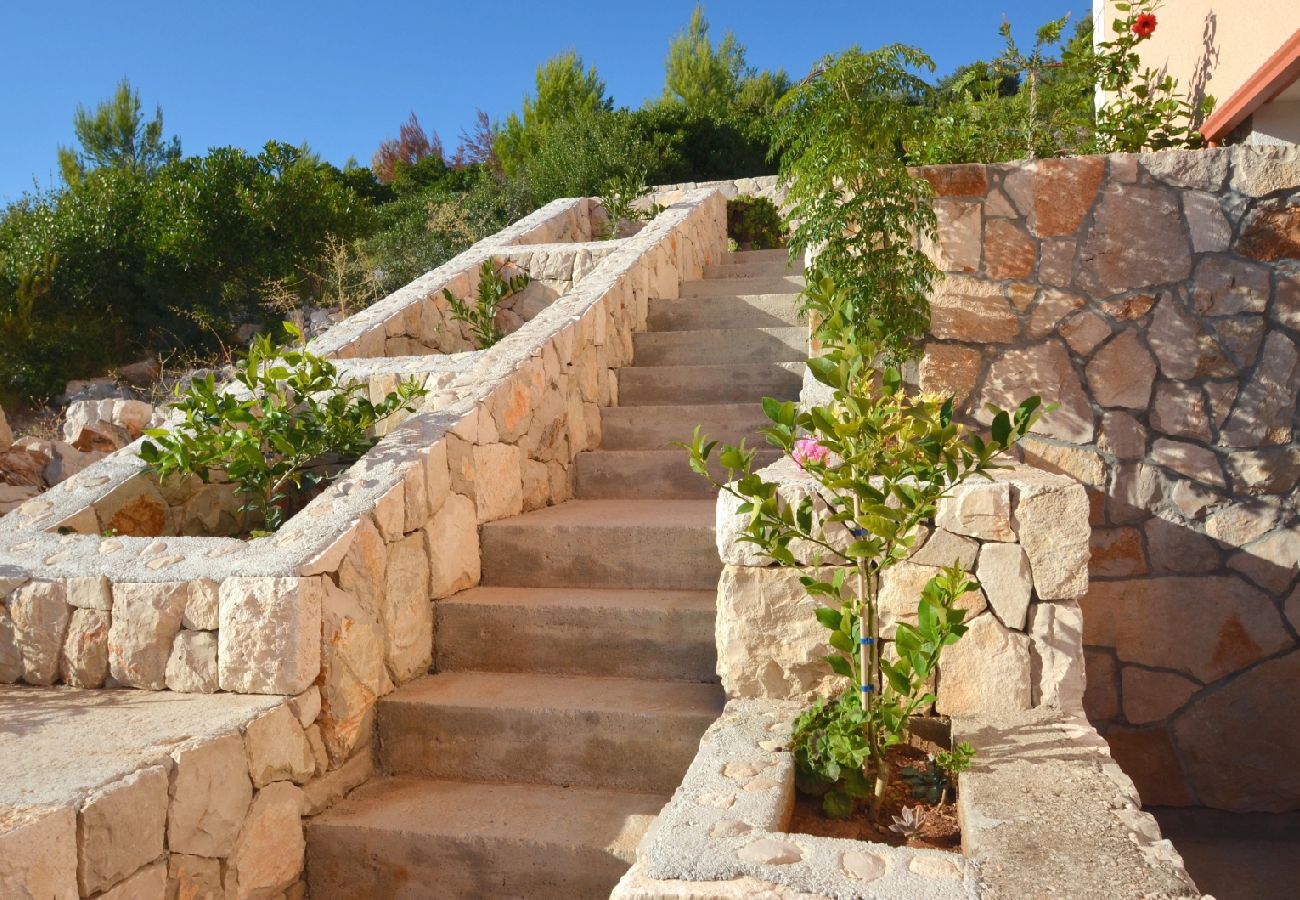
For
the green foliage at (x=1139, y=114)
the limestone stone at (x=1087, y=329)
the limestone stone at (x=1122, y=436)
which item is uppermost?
the green foliage at (x=1139, y=114)

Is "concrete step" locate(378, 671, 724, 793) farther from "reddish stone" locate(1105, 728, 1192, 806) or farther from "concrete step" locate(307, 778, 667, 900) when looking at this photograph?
"reddish stone" locate(1105, 728, 1192, 806)

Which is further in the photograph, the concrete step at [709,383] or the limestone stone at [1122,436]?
the concrete step at [709,383]

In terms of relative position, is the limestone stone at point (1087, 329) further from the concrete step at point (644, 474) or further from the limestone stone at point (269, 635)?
the limestone stone at point (269, 635)

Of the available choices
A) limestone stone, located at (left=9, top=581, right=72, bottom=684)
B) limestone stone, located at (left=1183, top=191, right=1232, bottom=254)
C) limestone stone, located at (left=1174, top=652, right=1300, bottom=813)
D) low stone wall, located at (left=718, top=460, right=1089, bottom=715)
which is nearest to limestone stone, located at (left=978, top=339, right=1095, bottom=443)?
limestone stone, located at (left=1183, top=191, right=1232, bottom=254)

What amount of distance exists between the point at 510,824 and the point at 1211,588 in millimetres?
3501

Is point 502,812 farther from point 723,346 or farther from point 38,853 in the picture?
point 723,346

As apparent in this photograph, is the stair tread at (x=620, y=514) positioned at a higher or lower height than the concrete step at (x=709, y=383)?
lower

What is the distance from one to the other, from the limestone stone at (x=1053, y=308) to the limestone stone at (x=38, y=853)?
4.11 metres

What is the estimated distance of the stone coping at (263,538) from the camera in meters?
3.13

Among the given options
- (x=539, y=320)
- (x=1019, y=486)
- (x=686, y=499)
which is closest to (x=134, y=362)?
(x=539, y=320)

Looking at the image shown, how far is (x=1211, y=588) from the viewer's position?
4.70 m

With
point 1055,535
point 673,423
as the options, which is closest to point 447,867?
point 1055,535

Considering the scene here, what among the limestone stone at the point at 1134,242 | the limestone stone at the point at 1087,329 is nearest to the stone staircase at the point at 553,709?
the limestone stone at the point at 1087,329

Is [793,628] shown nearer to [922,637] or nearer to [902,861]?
[922,637]
